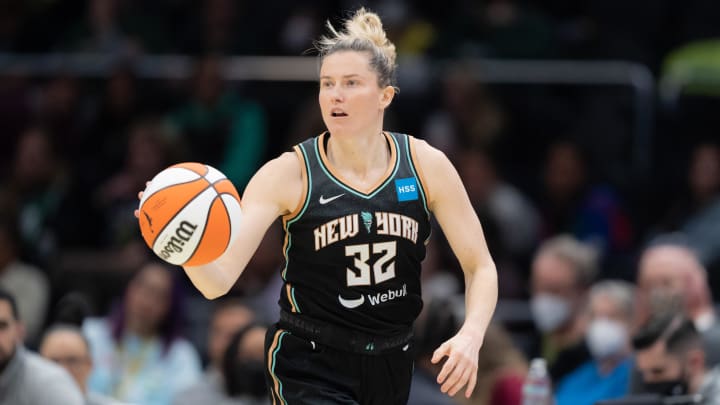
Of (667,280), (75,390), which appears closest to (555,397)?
(667,280)

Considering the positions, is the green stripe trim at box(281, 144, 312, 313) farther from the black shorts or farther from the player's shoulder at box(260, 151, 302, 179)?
the black shorts

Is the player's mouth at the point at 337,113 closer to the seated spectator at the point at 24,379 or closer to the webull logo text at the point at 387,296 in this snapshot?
the webull logo text at the point at 387,296

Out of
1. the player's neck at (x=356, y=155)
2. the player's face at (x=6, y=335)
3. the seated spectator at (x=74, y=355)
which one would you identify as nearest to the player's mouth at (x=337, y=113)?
the player's neck at (x=356, y=155)

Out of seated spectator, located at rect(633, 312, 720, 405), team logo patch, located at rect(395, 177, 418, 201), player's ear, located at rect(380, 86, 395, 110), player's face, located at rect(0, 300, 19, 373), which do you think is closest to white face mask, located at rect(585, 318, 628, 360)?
seated spectator, located at rect(633, 312, 720, 405)

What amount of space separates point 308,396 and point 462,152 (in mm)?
6225

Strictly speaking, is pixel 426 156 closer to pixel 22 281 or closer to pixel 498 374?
pixel 498 374

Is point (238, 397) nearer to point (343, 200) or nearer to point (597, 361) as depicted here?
point (597, 361)

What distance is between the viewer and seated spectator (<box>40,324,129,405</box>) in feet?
24.2

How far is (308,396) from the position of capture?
16.3 ft

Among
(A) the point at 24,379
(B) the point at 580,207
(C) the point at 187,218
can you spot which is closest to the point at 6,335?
(A) the point at 24,379

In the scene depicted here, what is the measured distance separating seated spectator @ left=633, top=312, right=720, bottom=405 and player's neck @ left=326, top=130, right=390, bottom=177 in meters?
2.10

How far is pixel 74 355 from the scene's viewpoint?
24.3 ft

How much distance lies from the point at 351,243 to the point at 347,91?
59 centimetres

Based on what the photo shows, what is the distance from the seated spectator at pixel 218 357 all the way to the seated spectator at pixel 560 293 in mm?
1993
